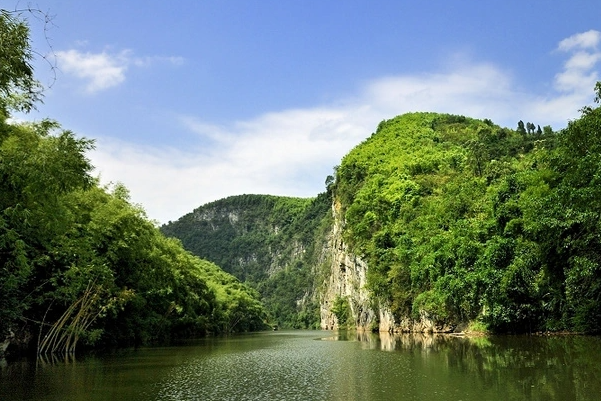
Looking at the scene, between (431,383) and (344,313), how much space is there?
90.0 metres

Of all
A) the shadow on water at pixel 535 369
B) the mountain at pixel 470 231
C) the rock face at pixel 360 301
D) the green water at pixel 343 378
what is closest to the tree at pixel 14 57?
the green water at pixel 343 378

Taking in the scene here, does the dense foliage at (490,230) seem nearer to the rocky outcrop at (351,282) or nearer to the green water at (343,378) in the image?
the rocky outcrop at (351,282)

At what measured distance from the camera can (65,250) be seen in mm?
32188

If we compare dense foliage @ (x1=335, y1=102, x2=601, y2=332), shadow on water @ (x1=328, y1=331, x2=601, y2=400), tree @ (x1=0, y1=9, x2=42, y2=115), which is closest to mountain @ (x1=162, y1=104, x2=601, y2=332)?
dense foliage @ (x1=335, y1=102, x2=601, y2=332)

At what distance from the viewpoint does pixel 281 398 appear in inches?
601

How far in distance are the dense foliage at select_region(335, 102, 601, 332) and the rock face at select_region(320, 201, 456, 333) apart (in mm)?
1287

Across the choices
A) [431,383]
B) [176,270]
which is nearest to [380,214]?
[176,270]

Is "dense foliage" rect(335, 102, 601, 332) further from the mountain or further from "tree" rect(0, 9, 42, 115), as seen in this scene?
"tree" rect(0, 9, 42, 115)

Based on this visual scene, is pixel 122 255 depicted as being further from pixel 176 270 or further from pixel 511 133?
pixel 511 133

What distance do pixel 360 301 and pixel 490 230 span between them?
44.1m

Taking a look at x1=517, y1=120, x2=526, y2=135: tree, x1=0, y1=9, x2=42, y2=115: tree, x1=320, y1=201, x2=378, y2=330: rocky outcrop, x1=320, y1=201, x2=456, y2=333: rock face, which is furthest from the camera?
x1=517, y1=120, x2=526, y2=135: tree

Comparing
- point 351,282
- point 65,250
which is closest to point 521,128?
point 351,282

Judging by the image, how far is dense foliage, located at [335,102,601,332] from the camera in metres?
28.0

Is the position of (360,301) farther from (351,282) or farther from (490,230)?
(490,230)
